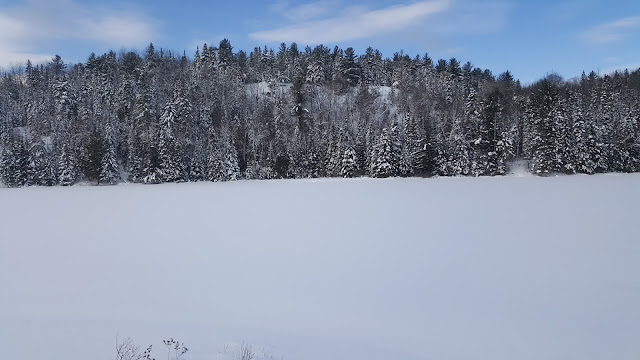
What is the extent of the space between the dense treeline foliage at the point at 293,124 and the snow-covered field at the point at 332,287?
33.0m

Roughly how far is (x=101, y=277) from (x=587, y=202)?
23938 millimetres

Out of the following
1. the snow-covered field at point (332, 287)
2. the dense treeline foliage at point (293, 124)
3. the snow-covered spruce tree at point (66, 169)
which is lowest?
the snow-covered field at point (332, 287)

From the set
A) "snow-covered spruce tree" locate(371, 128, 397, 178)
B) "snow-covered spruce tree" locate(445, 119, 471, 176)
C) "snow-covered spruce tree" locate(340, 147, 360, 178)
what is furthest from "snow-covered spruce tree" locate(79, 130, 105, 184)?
"snow-covered spruce tree" locate(445, 119, 471, 176)

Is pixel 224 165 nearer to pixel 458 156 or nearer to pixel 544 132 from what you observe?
pixel 458 156

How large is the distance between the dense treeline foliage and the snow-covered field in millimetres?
33036

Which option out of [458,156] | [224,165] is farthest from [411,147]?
[224,165]

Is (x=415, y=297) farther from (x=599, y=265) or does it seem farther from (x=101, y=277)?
(x=101, y=277)

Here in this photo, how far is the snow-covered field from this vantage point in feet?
20.9

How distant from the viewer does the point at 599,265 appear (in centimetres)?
1027

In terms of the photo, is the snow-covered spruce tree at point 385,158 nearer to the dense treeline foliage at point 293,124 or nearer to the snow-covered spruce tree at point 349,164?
the dense treeline foliage at point 293,124

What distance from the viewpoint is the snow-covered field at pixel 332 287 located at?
6.38 m

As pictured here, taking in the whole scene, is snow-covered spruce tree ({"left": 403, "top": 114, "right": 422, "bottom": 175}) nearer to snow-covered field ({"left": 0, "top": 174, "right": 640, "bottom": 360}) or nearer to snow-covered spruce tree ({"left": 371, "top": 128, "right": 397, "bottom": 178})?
snow-covered spruce tree ({"left": 371, "top": 128, "right": 397, "bottom": 178})

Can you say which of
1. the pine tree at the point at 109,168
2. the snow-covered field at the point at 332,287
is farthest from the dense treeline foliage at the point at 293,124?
the snow-covered field at the point at 332,287

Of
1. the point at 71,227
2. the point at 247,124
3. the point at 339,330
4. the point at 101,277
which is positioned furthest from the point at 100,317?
the point at 247,124
